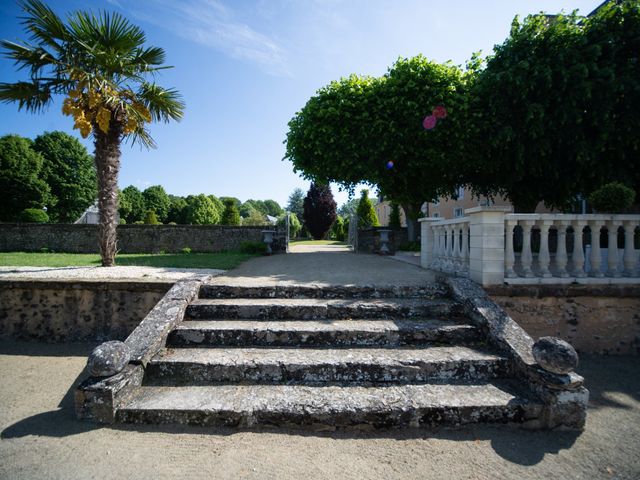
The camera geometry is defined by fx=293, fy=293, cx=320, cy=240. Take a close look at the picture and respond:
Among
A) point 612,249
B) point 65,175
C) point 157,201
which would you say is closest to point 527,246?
point 612,249

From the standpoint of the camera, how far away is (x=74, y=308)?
15.5 feet

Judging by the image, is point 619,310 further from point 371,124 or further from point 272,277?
point 371,124

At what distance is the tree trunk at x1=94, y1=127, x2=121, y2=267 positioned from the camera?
6.91 meters

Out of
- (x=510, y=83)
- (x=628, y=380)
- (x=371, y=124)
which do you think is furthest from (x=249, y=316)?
(x=510, y=83)

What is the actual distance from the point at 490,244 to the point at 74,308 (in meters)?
6.54

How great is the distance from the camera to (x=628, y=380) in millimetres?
3646

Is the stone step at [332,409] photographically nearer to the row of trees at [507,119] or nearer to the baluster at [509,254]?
the baluster at [509,254]

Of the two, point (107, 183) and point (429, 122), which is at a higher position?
point (429, 122)

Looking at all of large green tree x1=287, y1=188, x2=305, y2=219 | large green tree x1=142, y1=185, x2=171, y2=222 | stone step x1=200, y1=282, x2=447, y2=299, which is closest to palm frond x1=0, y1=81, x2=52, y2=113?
stone step x1=200, y1=282, x2=447, y2=299

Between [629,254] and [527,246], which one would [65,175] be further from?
[629,254]

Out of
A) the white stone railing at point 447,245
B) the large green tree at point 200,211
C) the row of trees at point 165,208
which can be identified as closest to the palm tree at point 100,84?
the white stone railing at point 447,245

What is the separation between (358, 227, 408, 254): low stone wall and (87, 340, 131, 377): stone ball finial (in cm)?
1010

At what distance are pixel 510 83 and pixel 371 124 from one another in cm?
446

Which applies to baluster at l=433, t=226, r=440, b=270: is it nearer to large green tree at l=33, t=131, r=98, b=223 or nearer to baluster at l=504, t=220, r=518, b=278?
baluster at l=504, t=220, r=518, b=278
